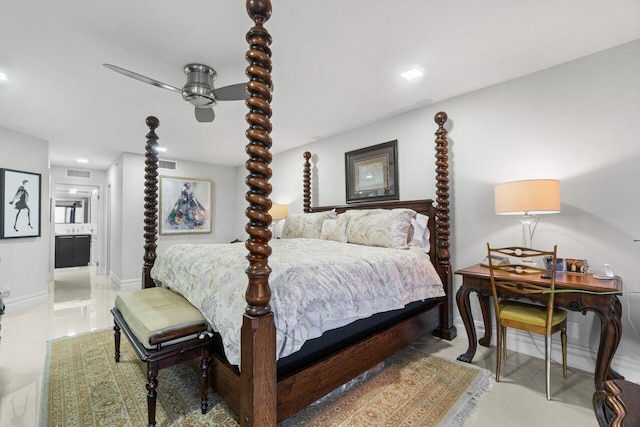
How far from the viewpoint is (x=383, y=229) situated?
2.85 metres

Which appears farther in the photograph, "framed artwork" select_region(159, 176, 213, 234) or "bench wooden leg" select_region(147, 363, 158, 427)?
"framed artwork" select_region(159, 176, 213, 234)

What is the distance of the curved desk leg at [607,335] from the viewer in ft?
5.92

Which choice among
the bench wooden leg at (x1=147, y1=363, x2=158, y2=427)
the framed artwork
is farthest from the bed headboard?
the framed artwork

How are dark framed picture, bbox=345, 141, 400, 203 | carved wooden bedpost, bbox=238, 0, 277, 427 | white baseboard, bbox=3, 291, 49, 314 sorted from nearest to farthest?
carved wooden bedpost, bbox=238, 0, 277, 427 < dark framed picture, bbox=345, 141, 400, 203 < white baseboard, bbox=3, 291, 49, 314

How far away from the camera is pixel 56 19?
5.98 feet

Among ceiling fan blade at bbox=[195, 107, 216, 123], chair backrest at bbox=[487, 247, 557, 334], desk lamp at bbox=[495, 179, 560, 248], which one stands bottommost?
chair backrest at bbox=[487, 247, 557, 334]

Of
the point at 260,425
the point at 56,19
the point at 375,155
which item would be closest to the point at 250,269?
the point at 260,425

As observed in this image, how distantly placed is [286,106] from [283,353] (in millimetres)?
2706

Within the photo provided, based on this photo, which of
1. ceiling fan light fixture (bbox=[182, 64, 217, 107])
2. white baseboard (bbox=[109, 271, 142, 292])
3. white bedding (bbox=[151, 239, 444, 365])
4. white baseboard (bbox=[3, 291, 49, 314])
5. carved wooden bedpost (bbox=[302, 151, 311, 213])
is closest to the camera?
white bedding (bbox=[151, 239, 444, 365])

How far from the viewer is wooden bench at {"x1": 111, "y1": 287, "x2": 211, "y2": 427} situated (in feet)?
5.21

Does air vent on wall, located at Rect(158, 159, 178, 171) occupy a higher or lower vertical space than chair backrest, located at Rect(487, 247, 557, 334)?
higher

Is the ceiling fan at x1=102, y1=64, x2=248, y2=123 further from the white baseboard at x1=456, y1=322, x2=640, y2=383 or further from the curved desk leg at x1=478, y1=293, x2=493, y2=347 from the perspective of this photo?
the white baseboard at x1=456, y1=322, x2=640, y2=383

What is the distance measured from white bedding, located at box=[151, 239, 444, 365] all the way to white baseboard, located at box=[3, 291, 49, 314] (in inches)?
124


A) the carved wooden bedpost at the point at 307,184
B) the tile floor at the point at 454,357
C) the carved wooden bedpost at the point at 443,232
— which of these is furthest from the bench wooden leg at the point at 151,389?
the carved wooden bedpost at the point at 307,184
